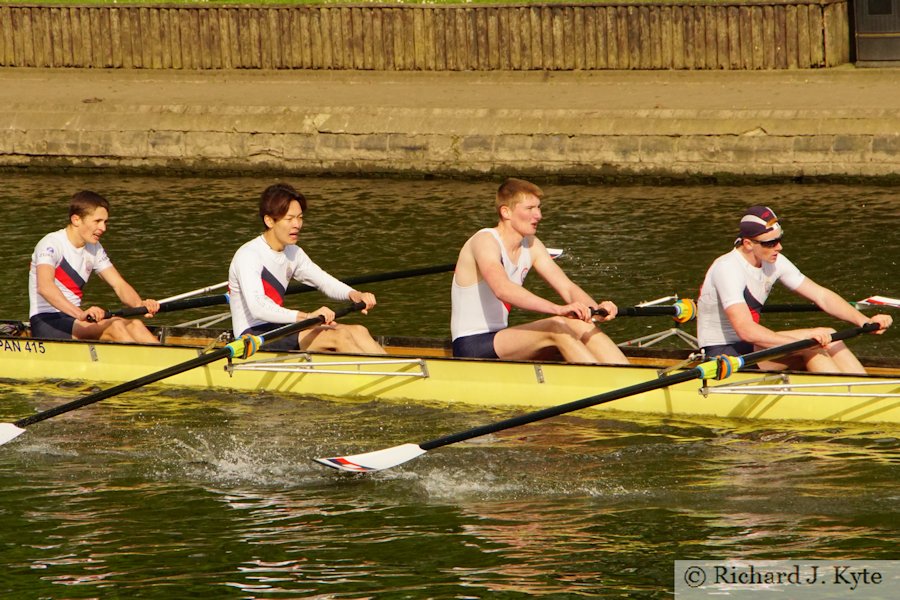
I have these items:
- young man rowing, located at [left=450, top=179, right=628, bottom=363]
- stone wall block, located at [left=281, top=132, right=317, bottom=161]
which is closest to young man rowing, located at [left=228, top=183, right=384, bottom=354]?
young man rowing, located at [left=450, top=179, right=628, bottom=363]

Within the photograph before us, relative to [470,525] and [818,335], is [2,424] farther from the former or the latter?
[818,335]

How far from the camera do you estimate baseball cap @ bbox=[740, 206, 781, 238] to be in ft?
36.0

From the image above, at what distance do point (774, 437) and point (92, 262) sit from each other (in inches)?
239

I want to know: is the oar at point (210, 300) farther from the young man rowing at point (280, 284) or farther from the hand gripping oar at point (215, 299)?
the young man rowing at point (280, 284)

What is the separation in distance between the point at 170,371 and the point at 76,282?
70.1 inches

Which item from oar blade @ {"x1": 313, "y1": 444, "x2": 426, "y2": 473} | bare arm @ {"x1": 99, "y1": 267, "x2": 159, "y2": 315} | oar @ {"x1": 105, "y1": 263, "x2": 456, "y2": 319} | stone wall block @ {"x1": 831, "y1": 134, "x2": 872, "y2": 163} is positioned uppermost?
stone wall block @ {"x1": 831, "y1": 134, "x2": 872, "y2": 163}

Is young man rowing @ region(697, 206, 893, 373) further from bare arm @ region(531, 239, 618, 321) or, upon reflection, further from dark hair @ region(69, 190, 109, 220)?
dark hair @ region(69, 190, 109, 220)

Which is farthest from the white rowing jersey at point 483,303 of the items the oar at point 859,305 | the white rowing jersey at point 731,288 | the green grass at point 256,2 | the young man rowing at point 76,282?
the green grass at point 256,2

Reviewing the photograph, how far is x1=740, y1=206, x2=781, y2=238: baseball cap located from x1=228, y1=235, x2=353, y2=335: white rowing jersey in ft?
11.3

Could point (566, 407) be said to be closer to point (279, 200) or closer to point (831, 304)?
point (831, 304)

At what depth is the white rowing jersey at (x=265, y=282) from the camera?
1234cm

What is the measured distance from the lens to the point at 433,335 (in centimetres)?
1498

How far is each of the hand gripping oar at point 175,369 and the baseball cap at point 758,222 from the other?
136 inches

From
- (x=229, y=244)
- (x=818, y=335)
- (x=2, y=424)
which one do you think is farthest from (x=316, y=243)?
(x=818, y=335)
